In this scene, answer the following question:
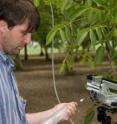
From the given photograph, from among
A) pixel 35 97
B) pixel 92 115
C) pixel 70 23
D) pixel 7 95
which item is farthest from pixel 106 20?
pixel 35 97

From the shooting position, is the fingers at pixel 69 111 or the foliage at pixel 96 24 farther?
the foliage at pixel 96 24

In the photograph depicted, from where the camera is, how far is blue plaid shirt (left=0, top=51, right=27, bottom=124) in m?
2.16

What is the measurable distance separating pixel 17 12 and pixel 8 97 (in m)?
0.39

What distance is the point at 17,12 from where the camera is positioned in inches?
86.9

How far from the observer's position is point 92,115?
11.1 feet

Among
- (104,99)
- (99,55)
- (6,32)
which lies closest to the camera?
(6,32)

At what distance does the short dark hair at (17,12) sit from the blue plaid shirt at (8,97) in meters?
0.16

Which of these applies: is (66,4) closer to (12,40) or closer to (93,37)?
(93,37)

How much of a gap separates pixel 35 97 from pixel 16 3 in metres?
12.8

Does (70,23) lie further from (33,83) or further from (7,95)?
(33,83)

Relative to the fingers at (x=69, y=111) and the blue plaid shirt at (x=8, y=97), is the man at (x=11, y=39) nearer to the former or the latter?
the blue plaid shirt at (x=8, y=97)

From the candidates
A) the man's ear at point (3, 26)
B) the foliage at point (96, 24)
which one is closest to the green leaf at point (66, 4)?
the foliage at point (96, 24)

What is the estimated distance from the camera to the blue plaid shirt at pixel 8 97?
2.16 metres

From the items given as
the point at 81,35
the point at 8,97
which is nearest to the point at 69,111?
the point at 8,97
